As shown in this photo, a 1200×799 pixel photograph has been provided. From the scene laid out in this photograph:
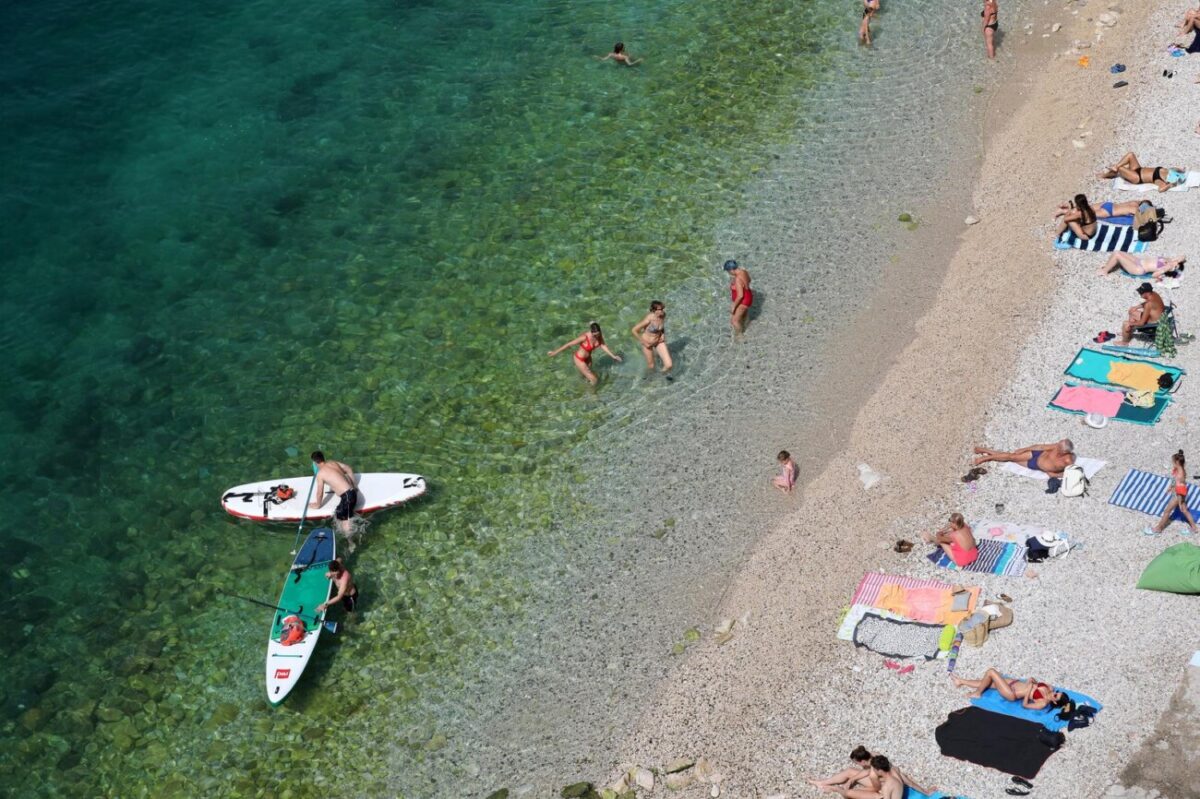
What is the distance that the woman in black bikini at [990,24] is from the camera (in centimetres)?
2883

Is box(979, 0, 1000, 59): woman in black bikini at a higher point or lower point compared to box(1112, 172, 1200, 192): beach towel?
higher

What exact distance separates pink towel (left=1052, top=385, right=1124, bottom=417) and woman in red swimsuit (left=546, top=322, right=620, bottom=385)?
26.1 feet

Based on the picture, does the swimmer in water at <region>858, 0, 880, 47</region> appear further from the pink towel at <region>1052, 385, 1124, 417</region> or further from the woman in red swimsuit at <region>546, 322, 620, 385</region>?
the pink towel at <region>1052, 385, 1124, 417</region>

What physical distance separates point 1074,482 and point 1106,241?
23.5 feet

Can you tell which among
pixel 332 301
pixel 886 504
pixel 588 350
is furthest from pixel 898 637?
pixel 332 301

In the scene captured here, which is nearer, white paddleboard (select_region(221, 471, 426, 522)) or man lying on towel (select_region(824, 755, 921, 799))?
man lying on towel (select_region(824, 755, 921, 799))

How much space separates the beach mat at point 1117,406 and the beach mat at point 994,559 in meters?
3.39

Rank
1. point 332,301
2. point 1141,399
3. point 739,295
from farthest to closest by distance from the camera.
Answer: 1. point 332,301
2. point 739,295
3. point 1141,399

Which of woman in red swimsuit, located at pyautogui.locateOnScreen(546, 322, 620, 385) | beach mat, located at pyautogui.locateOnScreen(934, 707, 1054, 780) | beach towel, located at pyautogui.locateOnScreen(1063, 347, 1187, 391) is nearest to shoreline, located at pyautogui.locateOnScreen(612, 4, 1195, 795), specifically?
beach mat, located at pyautogui.locateOnScreen(934, 707, 1054, 780)

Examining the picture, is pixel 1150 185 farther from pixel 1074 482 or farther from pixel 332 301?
pixel 332 301

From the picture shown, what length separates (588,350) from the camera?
21875 millimetres

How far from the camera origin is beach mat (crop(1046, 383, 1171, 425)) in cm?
1917

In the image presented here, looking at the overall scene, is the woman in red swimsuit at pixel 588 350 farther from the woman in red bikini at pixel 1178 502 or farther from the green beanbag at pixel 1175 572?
the green beanbag at pixel 1175 572

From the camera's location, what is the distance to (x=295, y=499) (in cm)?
Result: 2073
